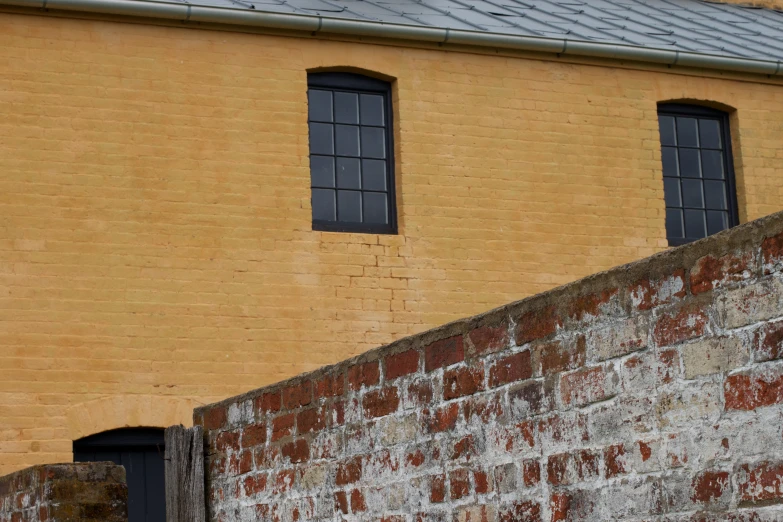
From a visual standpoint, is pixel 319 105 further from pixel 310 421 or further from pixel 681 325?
pixel 681 325

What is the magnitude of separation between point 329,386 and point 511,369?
1.31 m

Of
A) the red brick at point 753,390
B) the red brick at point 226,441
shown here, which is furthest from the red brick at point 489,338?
the red brick at point 226,441

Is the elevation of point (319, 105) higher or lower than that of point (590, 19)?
lower

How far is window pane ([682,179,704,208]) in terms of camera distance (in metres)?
13.9

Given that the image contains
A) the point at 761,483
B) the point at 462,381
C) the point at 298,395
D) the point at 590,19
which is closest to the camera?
the point at 761,483

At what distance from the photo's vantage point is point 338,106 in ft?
41.4

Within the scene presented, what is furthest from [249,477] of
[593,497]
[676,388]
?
[676,388]

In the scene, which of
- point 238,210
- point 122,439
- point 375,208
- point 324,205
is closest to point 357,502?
point 122,439

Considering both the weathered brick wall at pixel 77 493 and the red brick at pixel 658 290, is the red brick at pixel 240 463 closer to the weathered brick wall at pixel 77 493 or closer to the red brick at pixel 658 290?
the weathered brick wall at pixel 77 493

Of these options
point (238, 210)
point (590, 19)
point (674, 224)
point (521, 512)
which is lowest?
point (521, 512)

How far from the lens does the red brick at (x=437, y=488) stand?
4613 mm

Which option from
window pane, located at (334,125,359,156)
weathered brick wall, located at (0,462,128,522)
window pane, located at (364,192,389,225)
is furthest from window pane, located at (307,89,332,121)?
weathered brick wall, located at (0,462,128,522)

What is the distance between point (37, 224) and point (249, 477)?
577 cm

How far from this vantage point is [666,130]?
1390 cm
